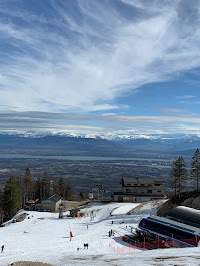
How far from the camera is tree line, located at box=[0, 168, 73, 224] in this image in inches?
3034

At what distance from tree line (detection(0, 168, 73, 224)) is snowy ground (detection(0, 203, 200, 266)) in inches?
698

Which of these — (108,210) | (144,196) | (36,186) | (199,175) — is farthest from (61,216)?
(36,186)

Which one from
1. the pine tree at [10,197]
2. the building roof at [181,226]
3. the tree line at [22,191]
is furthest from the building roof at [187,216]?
the tree line at [22,191]

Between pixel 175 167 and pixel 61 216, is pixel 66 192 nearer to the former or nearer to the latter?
pixel 61 216

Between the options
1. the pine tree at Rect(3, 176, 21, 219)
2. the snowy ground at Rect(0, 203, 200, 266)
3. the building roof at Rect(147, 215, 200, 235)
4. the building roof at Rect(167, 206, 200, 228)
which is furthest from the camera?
the pine tree at Rect(3, 176, 21, 219)

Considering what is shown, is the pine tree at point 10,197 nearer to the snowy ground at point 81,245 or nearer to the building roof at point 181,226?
the snowy ground at point 81,245

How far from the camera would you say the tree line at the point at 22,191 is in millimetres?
77062

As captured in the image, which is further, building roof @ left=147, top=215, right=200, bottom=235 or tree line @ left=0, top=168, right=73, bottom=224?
tree line @ left=0, top=168, right=73, bottom=224

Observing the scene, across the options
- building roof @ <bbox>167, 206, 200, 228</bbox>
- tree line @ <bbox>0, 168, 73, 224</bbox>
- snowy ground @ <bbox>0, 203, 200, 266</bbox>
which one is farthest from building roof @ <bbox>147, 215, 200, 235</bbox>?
tree line @ <bbox>0, 168, 73, 224</bbox>

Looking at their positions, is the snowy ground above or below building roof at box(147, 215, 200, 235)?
below

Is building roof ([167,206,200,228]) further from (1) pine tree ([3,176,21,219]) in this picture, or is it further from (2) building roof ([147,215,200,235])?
(1) pine tree ([3,176,21,219])

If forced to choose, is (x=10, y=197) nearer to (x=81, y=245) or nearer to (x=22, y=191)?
(x=22, y=191)

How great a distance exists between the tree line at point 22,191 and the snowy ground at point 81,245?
17.7 m

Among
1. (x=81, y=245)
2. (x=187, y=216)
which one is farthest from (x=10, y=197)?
(x=187, y=216)
